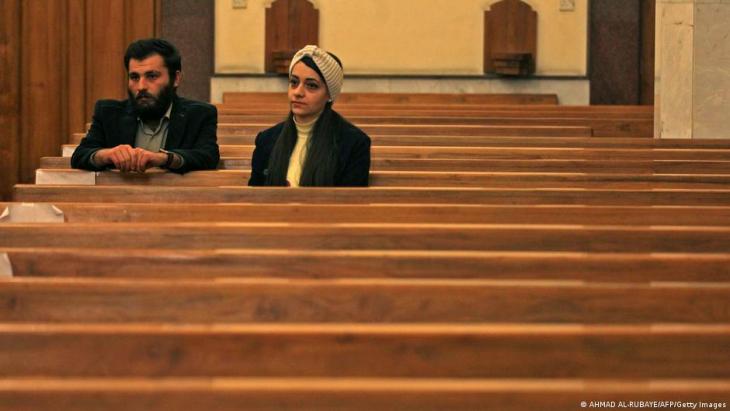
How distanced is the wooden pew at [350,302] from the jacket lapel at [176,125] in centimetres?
157

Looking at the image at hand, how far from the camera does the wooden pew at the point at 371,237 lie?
101 inches

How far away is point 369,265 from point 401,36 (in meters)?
6.37

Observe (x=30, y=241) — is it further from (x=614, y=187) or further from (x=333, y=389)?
(x=614, y=187)

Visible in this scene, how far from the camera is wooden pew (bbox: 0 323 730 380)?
2.00m

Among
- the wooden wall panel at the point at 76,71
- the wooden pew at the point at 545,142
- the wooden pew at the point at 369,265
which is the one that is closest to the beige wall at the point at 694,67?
the wooden pew at the point at 545,142

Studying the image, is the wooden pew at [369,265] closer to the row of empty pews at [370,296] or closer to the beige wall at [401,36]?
the row of empty pews at [370,296]

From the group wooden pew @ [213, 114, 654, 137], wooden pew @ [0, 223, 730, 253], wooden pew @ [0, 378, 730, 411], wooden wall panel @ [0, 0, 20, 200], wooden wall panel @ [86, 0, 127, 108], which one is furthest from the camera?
wooden wall panel @ [86, 0, 127, 108]

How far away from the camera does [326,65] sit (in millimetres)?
3705

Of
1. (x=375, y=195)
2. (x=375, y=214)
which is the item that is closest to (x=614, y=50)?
(x=375, y=195)

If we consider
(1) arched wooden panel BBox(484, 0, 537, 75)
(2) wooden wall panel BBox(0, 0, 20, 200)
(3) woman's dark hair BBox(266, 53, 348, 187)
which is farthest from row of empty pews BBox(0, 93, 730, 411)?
(1) arched wooden panel BBox(484, 0, 537, 75)

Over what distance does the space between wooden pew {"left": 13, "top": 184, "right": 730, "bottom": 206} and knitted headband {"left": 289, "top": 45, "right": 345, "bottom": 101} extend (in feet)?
2.38

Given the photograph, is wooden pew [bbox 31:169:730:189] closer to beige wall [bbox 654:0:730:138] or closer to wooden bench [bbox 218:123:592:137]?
wooden bench [bbox 218:123:592:137]

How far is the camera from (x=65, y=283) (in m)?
2.23

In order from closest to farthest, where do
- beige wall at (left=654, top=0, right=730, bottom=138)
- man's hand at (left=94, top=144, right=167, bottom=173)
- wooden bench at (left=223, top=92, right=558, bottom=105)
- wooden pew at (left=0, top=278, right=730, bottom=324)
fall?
wooden pew at (left=0, top=278, right=730, bottom=324)
man's hand at (left=94, top=144, right=167, bottom=173)
beige wall at (left=654, top=0, right=730, bottom=138)
wooden bench at (left=223, top=92, right=558, bottom=105)
